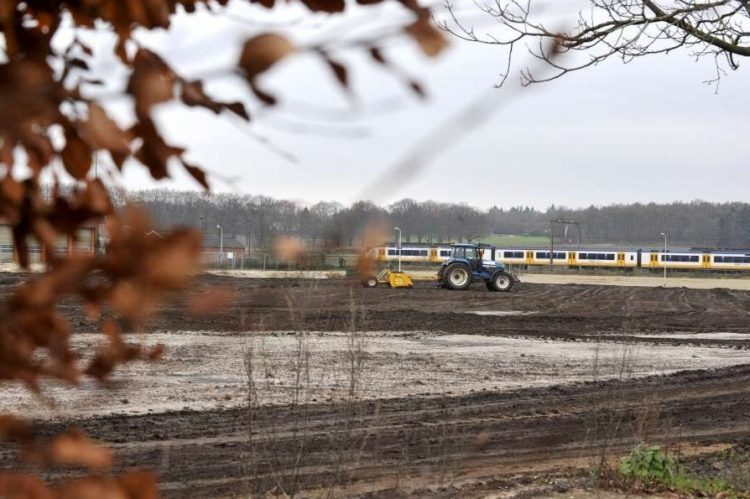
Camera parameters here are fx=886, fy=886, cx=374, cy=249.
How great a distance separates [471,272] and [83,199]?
134 ft

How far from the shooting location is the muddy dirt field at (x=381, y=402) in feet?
20.4

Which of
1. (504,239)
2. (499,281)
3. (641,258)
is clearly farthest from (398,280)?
(641,258)

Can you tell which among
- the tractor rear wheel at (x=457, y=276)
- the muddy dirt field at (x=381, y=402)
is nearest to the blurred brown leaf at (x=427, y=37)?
the muddy dirt field at (x=381, y=402)

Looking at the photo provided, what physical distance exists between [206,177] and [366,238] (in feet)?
1.83

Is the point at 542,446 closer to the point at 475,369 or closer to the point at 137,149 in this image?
the point at 475,369

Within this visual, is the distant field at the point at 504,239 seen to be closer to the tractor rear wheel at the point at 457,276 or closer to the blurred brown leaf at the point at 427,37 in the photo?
the blurred brown leaf at the point at 427,37

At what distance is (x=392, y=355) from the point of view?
56.7 ft

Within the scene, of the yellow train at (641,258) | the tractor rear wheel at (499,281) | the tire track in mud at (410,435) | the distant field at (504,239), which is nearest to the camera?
the distant field at (504,239)

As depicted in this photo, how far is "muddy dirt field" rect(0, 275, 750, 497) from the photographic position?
621cm

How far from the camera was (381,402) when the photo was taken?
11.3 metres

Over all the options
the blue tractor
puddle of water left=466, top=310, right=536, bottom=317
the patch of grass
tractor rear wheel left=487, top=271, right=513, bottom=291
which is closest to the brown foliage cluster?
the patch of grass

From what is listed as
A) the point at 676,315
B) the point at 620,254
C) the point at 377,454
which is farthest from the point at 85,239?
the point at 620,254

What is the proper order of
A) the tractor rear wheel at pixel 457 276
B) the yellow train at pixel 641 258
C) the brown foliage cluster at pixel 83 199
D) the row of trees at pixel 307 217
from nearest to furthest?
the brown foliage cluster at pixel 83 199 < the row of trees at pixel 307 217 < the tractor rear wheel at pixel 457 276 < the yellow train at pixel 641 258

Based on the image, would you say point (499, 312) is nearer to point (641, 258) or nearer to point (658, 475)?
point (658, 475)
